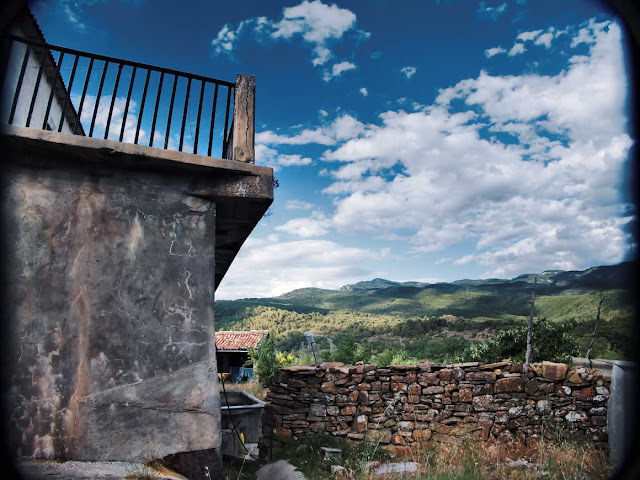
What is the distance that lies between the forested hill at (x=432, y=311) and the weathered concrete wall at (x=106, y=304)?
339 cm

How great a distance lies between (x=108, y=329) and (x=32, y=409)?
77cm

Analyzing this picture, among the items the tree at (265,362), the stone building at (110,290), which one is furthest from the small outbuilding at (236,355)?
the stone building at (110,290)

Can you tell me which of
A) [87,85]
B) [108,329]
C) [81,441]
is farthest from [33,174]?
[81,441]

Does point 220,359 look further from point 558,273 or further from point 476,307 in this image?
point 476,307

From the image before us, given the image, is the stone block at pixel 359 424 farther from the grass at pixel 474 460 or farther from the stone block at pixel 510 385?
the stone block at pixel 510 385

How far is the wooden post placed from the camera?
4.21 meters

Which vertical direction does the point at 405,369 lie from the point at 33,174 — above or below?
below

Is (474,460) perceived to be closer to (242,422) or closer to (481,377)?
(481,377)

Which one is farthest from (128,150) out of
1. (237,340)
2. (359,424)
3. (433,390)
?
(237,340)

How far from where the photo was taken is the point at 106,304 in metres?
3.39

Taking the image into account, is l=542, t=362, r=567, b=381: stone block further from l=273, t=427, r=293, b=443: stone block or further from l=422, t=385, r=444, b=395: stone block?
l=273, t=427, r=293, b=443: stone block

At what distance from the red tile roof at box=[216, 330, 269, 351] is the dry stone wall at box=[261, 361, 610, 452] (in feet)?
72.0

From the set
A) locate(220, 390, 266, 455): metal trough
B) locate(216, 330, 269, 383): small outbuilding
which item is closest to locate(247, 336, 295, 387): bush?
locate(220, 390, 266, 455): metal trough

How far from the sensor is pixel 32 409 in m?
3.02
